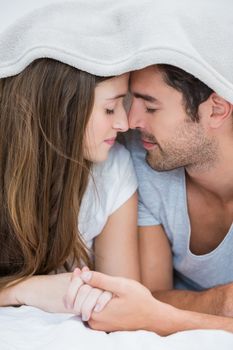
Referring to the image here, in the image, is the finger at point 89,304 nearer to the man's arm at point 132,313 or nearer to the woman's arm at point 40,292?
the man's arm at point 132,313

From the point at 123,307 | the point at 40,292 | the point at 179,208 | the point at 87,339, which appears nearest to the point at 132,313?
the point at 123,307

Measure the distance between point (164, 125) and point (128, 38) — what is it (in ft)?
0.80

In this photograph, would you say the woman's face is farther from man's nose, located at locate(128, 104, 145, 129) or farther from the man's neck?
the man's neck

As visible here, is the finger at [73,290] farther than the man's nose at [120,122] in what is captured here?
No

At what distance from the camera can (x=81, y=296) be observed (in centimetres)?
124

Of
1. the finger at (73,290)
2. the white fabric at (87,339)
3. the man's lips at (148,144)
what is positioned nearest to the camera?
the white fabric at (87,339)

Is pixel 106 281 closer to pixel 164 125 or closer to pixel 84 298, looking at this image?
pixel 84 298

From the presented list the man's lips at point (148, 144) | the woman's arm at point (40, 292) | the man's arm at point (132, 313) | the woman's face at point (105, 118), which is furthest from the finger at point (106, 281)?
the man's lips at point (148, 144)

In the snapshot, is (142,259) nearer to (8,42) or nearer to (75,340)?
(75,340)

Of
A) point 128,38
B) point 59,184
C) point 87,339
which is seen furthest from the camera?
point 59,184

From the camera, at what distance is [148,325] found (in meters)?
1.27

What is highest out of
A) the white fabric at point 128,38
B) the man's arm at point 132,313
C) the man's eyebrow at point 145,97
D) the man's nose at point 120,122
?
the white fabric at point 128,38

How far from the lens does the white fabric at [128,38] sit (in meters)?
1.30

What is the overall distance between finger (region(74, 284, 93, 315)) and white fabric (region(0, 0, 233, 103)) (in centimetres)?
45
